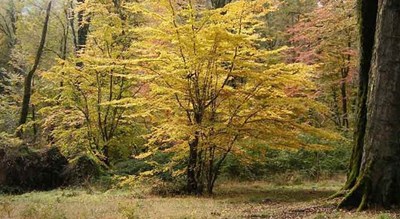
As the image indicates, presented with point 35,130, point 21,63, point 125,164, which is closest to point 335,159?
point 125,164

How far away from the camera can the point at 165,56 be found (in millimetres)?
12852

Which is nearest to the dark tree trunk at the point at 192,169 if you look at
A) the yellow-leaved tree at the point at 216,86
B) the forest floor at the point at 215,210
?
the yellow-leaved tree at the point at 216,86

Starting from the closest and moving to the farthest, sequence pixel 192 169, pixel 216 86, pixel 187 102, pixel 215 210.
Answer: pixel 215 210 < pixel 216 86 < pixel 187 102 < pixel 192 169

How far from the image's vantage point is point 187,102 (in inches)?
541

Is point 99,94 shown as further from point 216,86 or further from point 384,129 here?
point 384,129

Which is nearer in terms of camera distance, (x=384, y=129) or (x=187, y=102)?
(x=384, y=129)

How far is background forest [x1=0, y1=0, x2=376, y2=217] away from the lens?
12633 millimetres

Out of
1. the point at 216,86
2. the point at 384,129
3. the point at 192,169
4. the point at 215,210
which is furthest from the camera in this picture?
the point at 192,169

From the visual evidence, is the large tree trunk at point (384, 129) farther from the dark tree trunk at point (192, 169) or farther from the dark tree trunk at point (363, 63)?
the dark tree trunk at point (192, 169)

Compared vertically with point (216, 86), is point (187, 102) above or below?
below

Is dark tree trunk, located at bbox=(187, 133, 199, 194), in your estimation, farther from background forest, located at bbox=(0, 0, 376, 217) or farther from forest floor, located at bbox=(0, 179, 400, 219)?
forest floor, located at bbox=(0, 179, 400, 219)

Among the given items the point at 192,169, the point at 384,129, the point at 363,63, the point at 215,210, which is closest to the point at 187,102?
the point at 192,169

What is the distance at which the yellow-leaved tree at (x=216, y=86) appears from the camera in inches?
486

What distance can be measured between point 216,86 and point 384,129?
18.2ft
